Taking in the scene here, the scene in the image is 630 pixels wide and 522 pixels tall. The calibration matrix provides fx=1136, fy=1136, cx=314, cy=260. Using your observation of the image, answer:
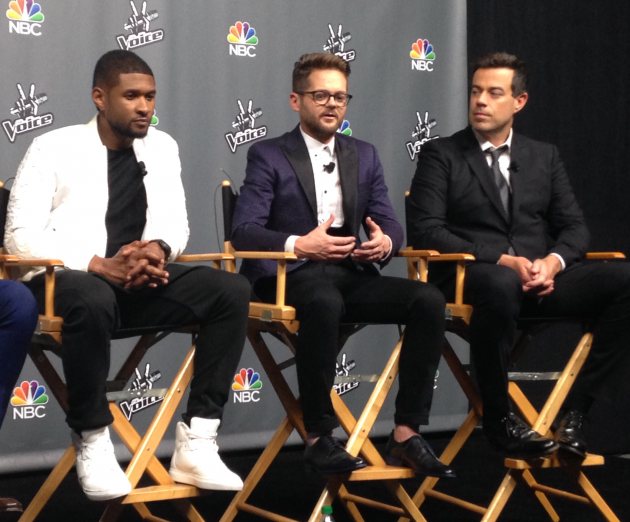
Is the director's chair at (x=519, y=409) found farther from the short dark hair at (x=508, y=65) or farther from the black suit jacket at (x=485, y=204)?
the short dark hair at (x=508, y=65)

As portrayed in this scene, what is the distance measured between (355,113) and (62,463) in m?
2.63

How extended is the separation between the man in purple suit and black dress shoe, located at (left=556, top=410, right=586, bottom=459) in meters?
0.53

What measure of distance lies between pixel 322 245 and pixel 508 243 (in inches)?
35.3

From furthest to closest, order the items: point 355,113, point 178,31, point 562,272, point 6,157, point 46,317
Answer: point 355,113 < point 178,31 < point 6,157 < point 562,272 < point 46,317

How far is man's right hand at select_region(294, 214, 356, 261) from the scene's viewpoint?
3.86 m

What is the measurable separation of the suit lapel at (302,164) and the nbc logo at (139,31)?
1.16 m

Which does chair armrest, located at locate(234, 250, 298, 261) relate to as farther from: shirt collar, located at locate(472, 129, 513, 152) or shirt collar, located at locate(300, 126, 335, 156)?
shirt collar, located at locate(472, 129, 513, 152)

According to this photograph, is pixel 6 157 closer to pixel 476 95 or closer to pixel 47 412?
pixel 47 412

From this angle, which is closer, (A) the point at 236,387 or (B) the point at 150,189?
(B) the point at 150,189

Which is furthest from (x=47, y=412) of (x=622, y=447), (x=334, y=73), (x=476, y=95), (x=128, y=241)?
(x=622, y=447)

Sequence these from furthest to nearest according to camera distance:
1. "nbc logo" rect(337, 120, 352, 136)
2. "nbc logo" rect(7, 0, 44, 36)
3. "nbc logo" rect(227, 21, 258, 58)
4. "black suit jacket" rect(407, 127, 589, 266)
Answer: "nbc logo" rect(337, 120, 352, 136), "nbc logo" rect(227, 21, 258, 58), "nbc logo" rect(7, 0, 44, 36), "black suit jacket" rect(407, 127, 589, 266)

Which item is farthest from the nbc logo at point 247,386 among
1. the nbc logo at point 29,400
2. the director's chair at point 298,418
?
the director's chair at point 298,418

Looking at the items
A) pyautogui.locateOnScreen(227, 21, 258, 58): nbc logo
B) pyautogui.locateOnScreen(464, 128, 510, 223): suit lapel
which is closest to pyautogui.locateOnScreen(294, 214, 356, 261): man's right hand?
pyautogui.locateOnScreen(464, 128, 510, 223): suit lapel

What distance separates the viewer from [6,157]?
4742mm
